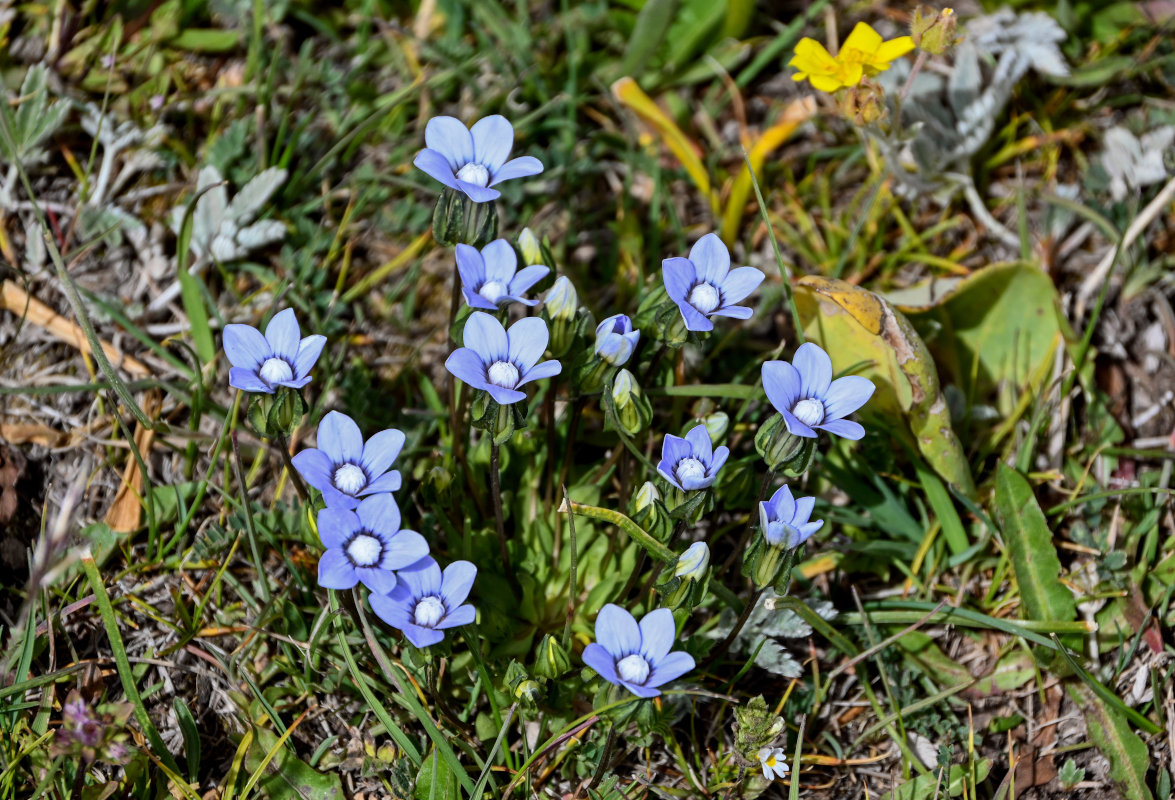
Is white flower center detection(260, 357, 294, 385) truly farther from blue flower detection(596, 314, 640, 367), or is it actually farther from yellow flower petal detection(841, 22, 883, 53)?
yellow flower petal detection(841, 22, 883, 53)

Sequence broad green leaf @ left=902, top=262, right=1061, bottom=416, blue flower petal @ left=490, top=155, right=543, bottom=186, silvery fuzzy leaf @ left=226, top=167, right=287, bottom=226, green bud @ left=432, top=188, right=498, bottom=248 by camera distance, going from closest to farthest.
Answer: blue flower petal @ left=490, top=155, right=543, bottom=186
green bud @ left=432, top=188, right=498, bottom=248
broad green leaf @ left=902, top=262, right=1061, bottom=416
silvery fuzzy leaf @ left=226, top=167, right=287, bottom=226

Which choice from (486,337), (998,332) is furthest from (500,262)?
(998,332)

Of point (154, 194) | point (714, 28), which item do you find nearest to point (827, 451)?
point (714, 28)

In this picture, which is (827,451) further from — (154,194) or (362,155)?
(154,194)

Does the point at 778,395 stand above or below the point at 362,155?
above

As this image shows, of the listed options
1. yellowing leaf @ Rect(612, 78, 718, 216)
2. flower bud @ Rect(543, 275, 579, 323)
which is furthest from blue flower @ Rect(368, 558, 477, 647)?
yellowing leaf @ Rect(612, 78, 718, 216)

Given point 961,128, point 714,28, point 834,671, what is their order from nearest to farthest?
point 834,671, point 961,128, point 714,28
